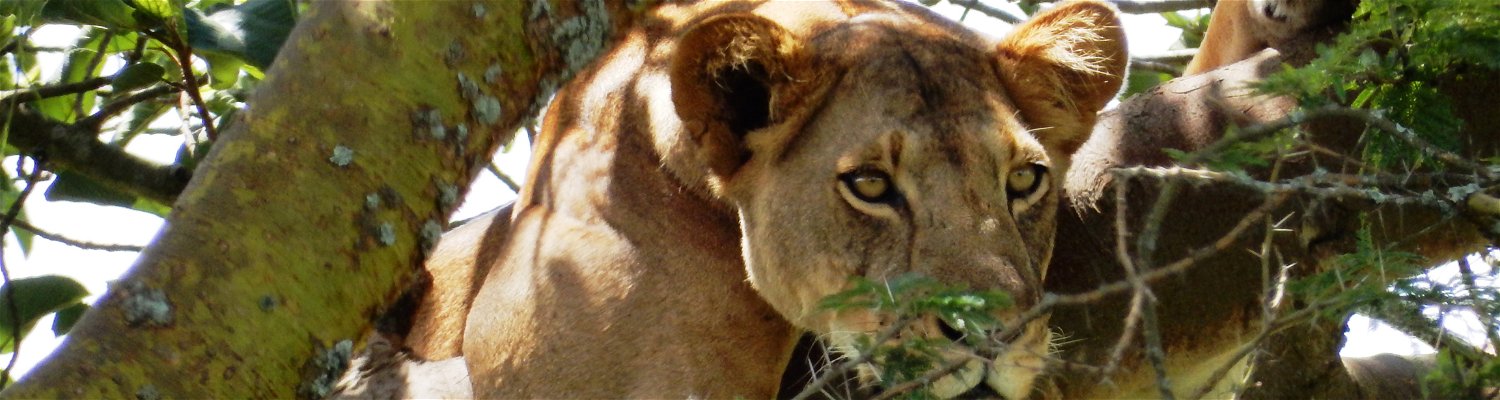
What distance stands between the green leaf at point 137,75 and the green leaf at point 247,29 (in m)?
0.36

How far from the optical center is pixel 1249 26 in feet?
16.1

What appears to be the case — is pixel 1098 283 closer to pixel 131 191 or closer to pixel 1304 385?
pixel 1304 385

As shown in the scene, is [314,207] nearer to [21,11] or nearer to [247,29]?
[21,11]

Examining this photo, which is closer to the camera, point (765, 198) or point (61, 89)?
point (765, 198)

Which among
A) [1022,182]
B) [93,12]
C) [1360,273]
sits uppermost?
[93,12]

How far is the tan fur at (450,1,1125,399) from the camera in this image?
402 centimetres

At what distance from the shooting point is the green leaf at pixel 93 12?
4.34m

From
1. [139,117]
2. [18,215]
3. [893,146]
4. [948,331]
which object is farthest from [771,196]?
[18,215]

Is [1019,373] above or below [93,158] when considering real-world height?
below

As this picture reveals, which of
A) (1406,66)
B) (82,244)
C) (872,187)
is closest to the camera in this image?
(1406,66)

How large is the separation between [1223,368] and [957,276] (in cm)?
100

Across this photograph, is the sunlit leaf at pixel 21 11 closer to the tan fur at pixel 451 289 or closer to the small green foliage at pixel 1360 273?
the tan fur at pixel 451 289

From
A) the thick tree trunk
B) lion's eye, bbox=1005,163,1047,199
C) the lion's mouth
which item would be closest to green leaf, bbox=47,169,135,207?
the thick tree trunk

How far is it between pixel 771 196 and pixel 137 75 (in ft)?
6.77
